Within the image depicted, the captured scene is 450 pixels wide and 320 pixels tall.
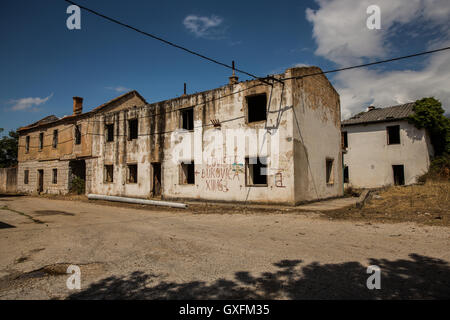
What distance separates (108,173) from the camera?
19203mm

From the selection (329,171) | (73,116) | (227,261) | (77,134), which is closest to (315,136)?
(329,171)

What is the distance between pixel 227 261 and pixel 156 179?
42.5 ft

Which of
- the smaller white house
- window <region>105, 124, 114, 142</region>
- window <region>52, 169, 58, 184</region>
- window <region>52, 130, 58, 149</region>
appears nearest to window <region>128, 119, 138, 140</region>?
window <region>105, 124, 114, 142</region>

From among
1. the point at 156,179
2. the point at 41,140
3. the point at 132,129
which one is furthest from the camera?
the point at 41,140

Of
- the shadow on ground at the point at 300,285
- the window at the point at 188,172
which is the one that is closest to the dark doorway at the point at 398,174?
the window at the point at 188,172

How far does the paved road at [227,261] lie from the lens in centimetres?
326

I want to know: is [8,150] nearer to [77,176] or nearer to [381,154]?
[77,176]

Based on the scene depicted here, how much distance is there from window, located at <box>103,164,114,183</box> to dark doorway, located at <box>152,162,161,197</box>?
413 centimetres

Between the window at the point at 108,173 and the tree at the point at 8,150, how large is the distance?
26.4m

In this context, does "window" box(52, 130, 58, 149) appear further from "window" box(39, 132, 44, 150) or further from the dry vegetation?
the dry vegetation

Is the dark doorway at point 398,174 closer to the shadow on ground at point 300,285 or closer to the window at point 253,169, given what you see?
the window at point 253,169

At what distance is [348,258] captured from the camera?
4.43 m

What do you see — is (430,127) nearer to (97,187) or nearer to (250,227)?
(250,227)

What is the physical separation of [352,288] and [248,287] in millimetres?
1207
